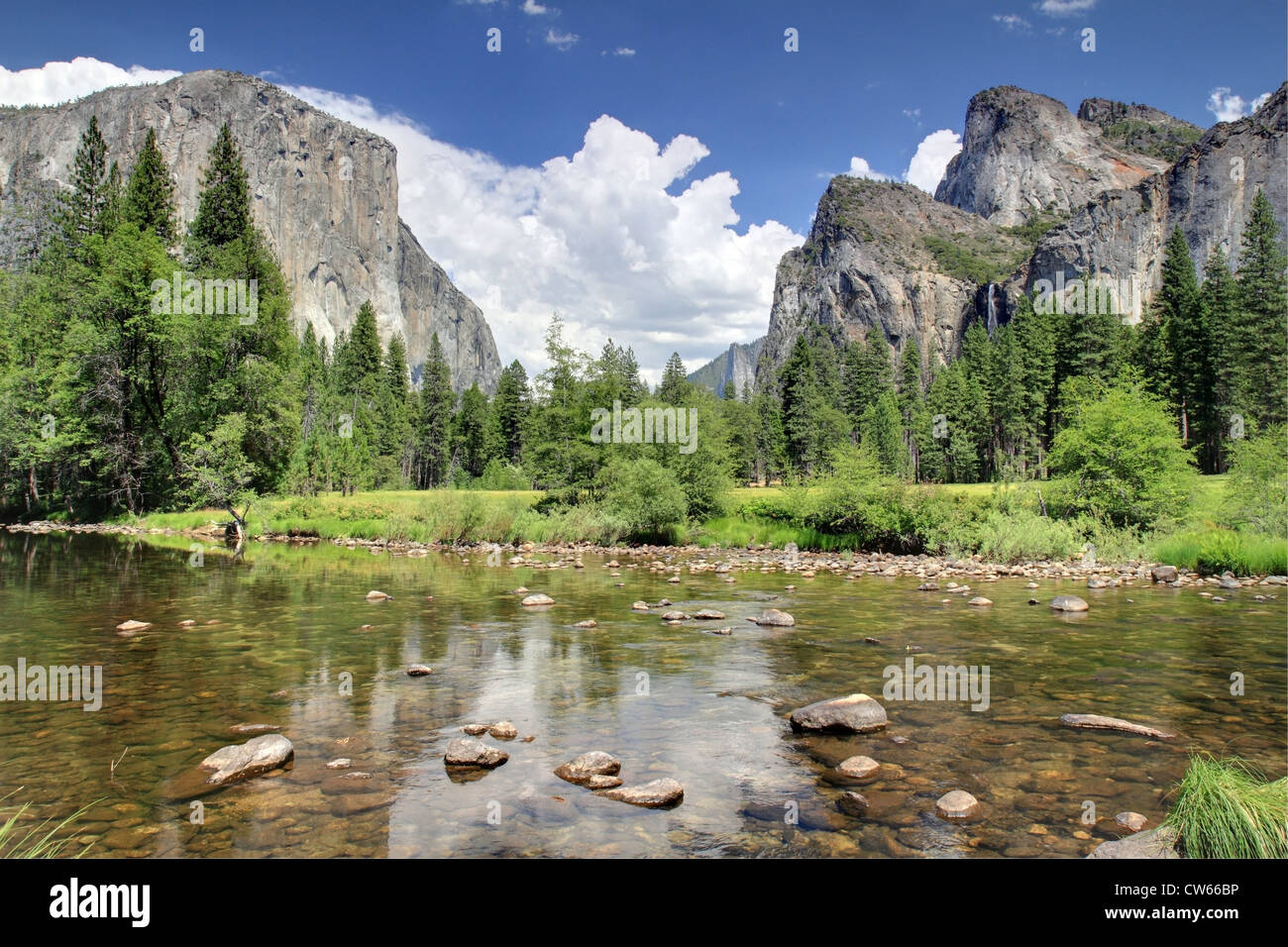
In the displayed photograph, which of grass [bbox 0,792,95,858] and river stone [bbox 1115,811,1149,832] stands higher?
grass [bbox 0,792,95,858]

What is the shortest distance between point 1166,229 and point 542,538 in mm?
163463

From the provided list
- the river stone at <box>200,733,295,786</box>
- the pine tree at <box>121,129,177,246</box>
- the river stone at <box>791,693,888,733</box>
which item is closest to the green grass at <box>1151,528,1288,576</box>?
the river stone at <box>791,693,888,733</box>

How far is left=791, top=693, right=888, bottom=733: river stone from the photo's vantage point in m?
8.86

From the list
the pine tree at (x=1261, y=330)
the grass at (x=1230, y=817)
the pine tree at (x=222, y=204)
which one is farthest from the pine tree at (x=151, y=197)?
the pine tree at (x=1261, y=330)

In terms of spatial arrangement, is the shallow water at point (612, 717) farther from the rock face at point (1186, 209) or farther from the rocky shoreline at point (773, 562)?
the rock face at point (1186, 209)

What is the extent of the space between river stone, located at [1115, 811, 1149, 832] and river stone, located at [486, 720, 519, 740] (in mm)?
6469

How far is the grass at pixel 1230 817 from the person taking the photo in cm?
451

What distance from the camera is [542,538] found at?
37219 millimetres

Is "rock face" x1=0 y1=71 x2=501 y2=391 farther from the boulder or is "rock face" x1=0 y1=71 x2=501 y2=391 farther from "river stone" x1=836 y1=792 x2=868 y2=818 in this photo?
"river stone" x1=836 y1=792 x2=868 y2=818

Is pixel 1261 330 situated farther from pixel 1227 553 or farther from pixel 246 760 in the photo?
pixel 246 760

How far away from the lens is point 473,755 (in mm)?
7691

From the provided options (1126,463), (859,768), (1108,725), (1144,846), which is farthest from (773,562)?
(1144,846)

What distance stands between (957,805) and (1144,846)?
164 cm
